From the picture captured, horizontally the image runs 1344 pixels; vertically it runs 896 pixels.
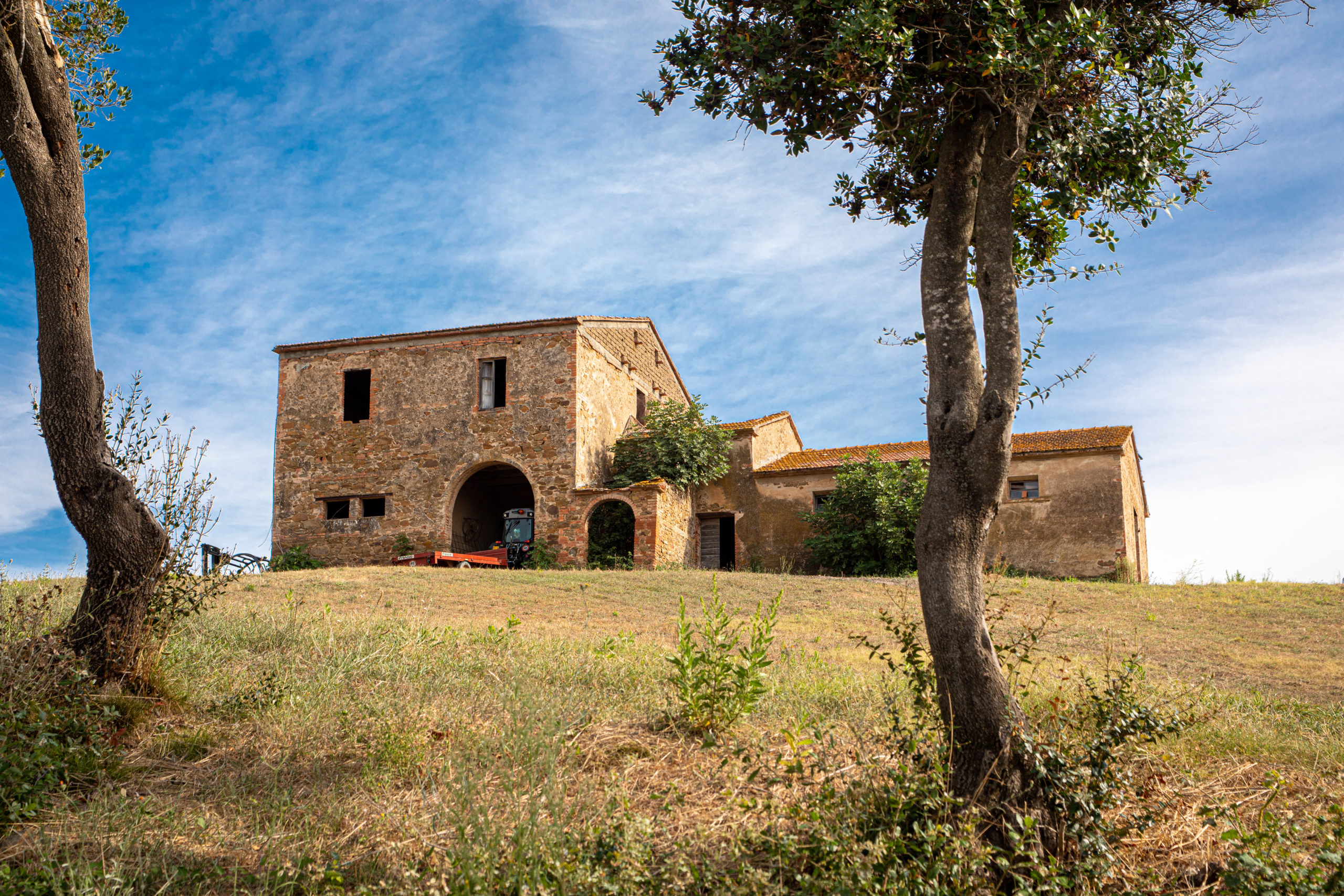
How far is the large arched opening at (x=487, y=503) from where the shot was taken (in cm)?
2307

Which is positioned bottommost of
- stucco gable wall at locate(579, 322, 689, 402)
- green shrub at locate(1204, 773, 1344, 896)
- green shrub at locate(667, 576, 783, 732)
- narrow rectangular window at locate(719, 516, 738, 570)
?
green shrub at locate(1204, 773, 1344, 896)

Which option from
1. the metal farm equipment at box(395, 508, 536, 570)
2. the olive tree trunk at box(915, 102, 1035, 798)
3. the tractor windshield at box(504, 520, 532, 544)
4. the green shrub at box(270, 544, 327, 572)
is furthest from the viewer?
the tractor windshield at box(504, 520, 532, 544)

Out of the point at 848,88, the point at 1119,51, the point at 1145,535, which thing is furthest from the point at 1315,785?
the point at 1145,535

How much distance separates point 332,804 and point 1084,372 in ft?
16.7

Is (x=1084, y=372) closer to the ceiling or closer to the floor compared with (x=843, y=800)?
closer to the ceiling

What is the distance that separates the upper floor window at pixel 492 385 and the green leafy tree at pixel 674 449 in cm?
334

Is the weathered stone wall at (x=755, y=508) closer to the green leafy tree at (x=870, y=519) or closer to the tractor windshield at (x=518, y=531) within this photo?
the green leafy tree at (x=870, y=519)

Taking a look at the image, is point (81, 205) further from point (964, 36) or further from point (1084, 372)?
point (1084, 372)

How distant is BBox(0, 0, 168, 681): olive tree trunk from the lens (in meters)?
5.59

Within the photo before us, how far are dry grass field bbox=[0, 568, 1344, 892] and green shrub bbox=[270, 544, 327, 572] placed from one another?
12492 mm

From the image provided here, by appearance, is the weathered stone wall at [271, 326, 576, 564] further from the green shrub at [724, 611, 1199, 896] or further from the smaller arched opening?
the green shrub at [724, 611, 1199, 896]

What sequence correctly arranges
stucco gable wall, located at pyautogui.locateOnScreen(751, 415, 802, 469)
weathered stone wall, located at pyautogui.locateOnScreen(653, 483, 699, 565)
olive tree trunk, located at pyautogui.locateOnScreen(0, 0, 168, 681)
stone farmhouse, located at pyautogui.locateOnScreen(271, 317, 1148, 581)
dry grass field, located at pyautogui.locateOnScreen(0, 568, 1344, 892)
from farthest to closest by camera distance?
stucco gable wall, located at pyautogui.locateOnScreen(751, 415, 802, 469), stone farmhouse, located at pyautogui.locateOnScreen(271, 317, 1148, 581), weathered stone wall, located at pyautogui.locateOnScreen(653, 483, 699, 565), olive tree trunk, located at pyautogui.locateOnScreen(0, 0, 168, 681), dry grass field, located at pyautogui.locateOnScreen(0, 568, 1344, 892)

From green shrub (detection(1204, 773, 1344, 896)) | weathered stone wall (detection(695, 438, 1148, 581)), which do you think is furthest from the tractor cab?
green shrub (detection(1204, 773, 1344, 896))

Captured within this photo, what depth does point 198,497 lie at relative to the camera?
19.9ft
